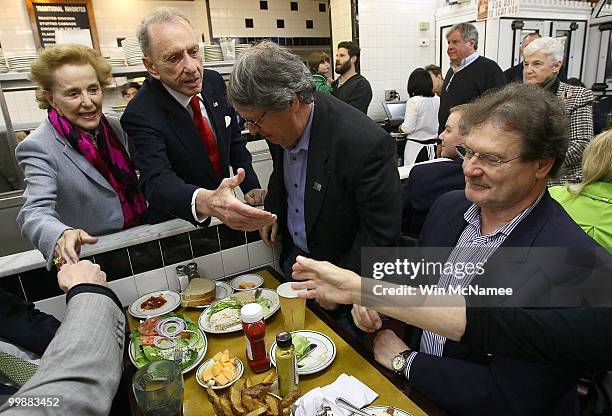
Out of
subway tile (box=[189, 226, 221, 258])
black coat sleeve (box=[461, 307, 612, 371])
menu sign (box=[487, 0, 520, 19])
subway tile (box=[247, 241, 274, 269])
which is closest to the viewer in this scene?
black coat sleeve (box=[461, 307, 612, 371])

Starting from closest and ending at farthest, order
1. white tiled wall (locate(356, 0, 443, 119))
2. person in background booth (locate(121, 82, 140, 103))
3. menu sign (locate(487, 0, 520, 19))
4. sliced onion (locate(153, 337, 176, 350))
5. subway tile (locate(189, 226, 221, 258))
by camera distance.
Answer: sliced onion (locate(153, 337, 176, 350)) < subway tile (locate(189, 226, 221, 258)) < person in background booth (locate(121, 82, 140, 103)) < menu sign (locate(487, 0, 520, 19)) < white tiled wall (locate(356, 0, 443, 119))

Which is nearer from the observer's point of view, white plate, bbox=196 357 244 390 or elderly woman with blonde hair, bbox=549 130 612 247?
white plate, bbox=196 357 244 390

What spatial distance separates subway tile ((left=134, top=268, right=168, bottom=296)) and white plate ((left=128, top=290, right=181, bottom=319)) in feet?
0.09

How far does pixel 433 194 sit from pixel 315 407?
5.00ft

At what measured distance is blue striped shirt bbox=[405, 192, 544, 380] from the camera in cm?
127

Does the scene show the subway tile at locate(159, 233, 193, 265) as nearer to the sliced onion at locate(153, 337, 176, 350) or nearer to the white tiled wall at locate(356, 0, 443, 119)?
the sliced onion at locate(153, 337, 176, 350)

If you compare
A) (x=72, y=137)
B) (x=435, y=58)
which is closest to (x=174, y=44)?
(x=72, y=137)

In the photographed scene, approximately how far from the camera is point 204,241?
1.76 m

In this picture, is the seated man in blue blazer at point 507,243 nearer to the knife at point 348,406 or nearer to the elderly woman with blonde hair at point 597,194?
the knife at point 348,406

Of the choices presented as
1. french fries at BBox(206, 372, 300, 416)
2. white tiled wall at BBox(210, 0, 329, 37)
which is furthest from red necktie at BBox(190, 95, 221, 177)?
white tiled wall at BBox(210, 0, 329, 37)

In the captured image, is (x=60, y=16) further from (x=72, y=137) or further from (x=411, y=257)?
(x=411, y=257)

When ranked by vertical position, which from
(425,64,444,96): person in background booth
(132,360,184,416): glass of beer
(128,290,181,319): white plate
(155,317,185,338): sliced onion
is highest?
(425,64,444,96): person in background booth

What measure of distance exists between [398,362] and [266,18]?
7.42m

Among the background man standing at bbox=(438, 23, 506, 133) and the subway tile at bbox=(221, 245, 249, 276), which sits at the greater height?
the background man standing at bbox=(438, 23, 506, 133)
